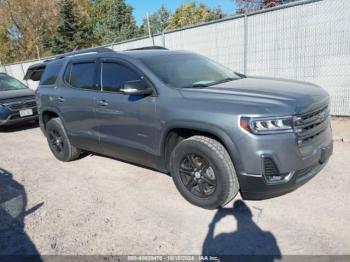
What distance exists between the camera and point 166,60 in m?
4.38

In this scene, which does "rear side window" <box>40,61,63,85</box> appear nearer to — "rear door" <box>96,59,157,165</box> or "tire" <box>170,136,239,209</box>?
"rear door" <box>96,59,157,165</box>

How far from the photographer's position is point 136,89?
148 inches

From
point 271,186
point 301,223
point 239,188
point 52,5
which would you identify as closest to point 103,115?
point 239,188

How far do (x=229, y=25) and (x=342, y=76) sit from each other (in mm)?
2959

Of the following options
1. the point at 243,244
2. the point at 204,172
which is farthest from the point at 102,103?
the point at 243,244

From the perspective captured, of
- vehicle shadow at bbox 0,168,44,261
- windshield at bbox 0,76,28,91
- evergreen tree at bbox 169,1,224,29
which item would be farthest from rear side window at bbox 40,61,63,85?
evergreen tree at bbox 169,1,224,29

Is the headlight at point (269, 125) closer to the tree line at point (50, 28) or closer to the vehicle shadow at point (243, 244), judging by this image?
the vehicle shadow at point (243, 244)

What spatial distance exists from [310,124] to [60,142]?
4225 millimetres

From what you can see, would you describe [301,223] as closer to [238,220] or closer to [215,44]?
[238,220]

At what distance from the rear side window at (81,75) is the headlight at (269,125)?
2.57m

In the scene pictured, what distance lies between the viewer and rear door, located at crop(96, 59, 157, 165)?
3.94 metres

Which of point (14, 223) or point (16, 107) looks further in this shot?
point (16, 107)

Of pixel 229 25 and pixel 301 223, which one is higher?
pixel 229 25

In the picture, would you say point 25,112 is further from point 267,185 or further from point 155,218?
point 267,185
